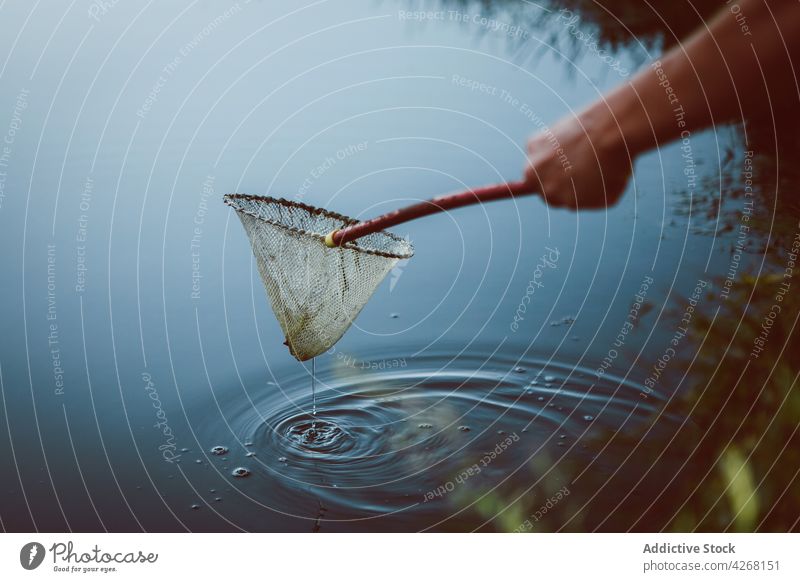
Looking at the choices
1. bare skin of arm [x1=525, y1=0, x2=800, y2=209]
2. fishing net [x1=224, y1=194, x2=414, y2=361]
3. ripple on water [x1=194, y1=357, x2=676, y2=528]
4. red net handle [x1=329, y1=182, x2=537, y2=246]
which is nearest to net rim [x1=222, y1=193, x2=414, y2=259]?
fishing net [x1=224, y1=194, x2=414, y2=361]

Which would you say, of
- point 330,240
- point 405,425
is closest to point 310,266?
point 330,240

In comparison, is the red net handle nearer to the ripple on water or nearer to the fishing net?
the fishing net

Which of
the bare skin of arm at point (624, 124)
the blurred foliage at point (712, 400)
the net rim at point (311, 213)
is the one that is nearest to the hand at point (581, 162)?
the bare skin of arm at point (624, 124)

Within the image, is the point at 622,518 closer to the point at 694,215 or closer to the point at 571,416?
the point at 571,416

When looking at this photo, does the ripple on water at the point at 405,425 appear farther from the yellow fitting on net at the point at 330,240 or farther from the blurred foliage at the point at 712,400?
the yellow fitting on net at the point at 330,240

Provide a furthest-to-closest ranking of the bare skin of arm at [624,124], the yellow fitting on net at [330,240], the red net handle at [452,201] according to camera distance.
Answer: the yellow fitting on net at [330,240]
the red net handle at [452,201]
the bare skin of arm at [624,124]

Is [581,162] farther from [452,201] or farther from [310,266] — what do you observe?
[310,266]
